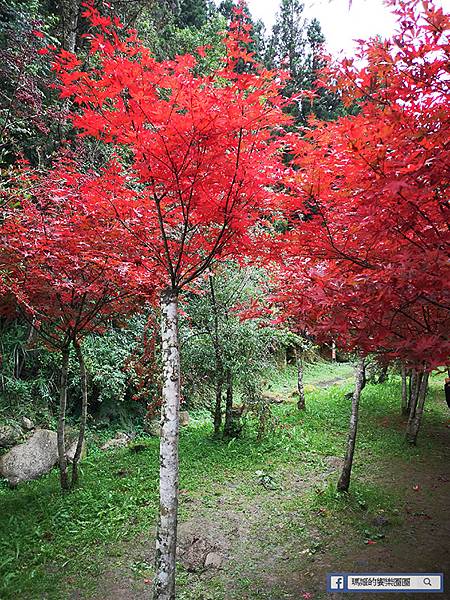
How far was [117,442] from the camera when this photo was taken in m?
8.65

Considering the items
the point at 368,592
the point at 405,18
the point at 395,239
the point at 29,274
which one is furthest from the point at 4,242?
the point at 368,592

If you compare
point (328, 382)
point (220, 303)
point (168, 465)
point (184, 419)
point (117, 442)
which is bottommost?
point (328, 382)

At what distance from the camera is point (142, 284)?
499 cm

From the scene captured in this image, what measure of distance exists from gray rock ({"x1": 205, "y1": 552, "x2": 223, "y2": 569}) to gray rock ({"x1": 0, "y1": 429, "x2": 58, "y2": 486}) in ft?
12.5

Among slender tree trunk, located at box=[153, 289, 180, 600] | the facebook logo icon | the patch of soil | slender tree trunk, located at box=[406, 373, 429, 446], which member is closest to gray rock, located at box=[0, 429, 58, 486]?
slender tree trunk, located at box=[153, 289, 180, 600]

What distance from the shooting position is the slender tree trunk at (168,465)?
3.11 metres

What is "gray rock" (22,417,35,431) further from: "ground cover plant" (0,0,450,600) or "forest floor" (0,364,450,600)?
"forest floor" (0,364,450,600)

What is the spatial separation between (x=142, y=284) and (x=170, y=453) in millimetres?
2319

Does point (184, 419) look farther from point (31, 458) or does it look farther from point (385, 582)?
point (385, 582)

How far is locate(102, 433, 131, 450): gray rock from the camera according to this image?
8.43 m

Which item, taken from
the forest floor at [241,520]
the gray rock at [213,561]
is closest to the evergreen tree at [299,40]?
the forest floor at [241,520]

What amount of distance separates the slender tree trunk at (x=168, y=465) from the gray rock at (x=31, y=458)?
449 centimetres

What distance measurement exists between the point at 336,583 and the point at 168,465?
2.14 meters

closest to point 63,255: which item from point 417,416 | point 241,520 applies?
point 241,520
